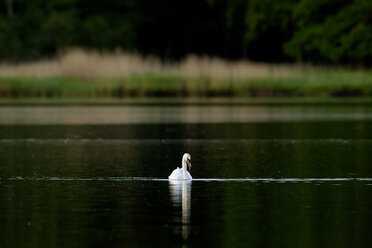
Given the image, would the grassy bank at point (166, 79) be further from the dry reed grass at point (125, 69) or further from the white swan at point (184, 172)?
the white swan at point (184, 172)

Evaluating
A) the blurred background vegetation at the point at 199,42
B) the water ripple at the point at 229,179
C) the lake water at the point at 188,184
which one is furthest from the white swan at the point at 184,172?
the blurred background vegetation at the point at 199,42

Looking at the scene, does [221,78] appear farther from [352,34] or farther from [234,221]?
[234,221]

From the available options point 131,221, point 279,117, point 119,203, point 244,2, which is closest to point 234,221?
point 131,221

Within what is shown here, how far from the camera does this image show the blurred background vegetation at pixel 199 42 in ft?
180

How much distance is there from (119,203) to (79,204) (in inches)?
20.8

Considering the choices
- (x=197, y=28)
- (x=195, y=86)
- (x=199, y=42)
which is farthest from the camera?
(x=199, y=42)

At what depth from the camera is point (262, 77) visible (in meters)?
54.4

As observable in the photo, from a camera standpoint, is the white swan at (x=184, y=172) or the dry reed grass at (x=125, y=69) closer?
the white swan at (x=184, y=172)

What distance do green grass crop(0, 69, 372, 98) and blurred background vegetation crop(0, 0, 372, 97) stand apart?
0.06 m

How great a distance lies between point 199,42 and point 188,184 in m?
57.2

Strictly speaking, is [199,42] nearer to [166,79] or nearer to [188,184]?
[166,79]

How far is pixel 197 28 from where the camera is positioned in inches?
2953

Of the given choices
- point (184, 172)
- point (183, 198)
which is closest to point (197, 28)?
point (184, 172)

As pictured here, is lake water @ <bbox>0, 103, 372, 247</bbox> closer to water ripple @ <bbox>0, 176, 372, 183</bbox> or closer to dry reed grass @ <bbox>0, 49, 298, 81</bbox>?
water ripple @ <bbox>0, 176, 372, 183</bbox>
